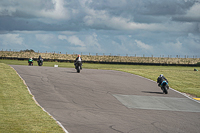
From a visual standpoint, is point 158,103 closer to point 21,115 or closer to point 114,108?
point 114,108

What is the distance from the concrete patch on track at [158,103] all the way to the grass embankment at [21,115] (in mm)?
5125

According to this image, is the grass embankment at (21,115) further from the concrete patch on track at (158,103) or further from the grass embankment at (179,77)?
the grass embankment at (179,77)

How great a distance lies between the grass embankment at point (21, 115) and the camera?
341 inches

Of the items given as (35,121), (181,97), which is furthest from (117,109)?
(181,97)

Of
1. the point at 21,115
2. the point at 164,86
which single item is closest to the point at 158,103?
the point at 164,86

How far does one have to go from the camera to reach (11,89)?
54.4ft

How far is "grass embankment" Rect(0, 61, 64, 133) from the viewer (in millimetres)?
8651

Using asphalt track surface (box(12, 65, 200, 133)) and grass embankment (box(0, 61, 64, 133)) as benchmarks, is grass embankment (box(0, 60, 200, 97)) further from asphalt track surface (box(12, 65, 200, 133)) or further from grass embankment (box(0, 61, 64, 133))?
grass embankment (box(0, 61, 64, 133))

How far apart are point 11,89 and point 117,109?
7018 millimetres

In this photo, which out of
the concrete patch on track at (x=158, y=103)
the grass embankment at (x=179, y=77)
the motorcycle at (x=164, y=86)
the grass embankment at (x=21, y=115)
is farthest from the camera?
the grass embankment at (x=179, y=77)

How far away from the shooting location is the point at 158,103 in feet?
51.6

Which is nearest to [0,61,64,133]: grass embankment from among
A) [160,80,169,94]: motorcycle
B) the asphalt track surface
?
the asphalt track surface

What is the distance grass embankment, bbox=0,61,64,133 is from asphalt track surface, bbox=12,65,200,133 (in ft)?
1.66

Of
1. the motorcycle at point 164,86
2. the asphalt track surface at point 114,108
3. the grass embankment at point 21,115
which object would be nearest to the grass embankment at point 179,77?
the motorcycle at point 164,86
